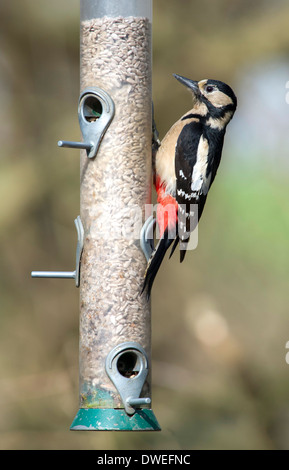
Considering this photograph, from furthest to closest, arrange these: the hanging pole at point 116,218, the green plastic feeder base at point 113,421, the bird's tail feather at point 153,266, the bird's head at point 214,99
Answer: the bird's head at point 214,99 < the bird's tail feather at point 153,266 < the hanging pole at point 116,218 < the green plastic feeder base at point 113,421

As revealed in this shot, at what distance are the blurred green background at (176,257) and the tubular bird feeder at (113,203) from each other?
14.9ft

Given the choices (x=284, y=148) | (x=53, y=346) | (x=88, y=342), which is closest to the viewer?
(x=88, y=342)

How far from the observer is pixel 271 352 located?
11.8 metres

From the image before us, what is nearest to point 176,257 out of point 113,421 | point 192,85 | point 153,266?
point 192,85

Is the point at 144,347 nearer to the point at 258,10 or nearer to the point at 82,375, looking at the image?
the point at 82,375

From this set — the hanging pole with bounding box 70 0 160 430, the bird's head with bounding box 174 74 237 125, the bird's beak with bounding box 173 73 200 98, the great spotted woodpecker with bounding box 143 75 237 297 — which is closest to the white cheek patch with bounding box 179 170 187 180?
the great spotted woodpecker with bounding box 143 75 237 297

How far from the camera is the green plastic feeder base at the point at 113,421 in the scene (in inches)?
223

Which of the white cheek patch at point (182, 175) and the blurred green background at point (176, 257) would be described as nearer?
the white cheek patch at point (182, 175)

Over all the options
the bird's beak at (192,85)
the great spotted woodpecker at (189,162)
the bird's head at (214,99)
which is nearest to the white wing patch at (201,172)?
the great spotted woodpecker at (189,162)

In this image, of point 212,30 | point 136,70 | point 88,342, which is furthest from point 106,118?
point 212,30

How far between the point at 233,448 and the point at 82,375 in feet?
18.4

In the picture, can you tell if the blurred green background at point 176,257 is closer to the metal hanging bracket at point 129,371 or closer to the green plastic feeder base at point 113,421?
the metal hanging bracket at point 129,371

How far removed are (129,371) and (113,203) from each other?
3.43 ft

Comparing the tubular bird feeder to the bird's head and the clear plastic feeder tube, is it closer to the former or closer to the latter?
the clear plastic feeder tube
